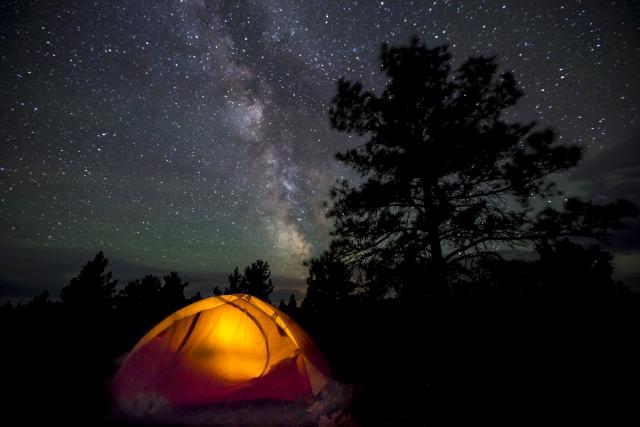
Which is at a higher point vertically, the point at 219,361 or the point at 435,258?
the point at 435,258

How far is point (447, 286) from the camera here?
24.3ft

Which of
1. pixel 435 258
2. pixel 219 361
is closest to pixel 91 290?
pixel 219 361

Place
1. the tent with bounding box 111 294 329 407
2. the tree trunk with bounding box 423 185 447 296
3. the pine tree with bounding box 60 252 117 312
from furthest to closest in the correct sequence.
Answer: the pine tree with bounding box 60 252 117 312 < the tree trunk with bounding box 423 185 447 296 < the tent with bounding box 111 294 329 407

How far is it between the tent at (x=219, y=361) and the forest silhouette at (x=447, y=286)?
89cm

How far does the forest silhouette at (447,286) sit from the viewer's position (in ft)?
16.6

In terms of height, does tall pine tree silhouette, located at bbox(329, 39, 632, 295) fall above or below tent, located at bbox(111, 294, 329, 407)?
above

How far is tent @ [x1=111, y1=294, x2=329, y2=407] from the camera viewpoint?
3.97 metres

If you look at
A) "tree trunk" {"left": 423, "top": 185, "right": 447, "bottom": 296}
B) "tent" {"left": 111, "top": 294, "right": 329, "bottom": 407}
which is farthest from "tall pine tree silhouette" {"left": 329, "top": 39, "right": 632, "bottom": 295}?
"tent" {"left": 111, "top": 294, "right": 329, "bottom": 407}

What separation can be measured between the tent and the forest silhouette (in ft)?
2.92

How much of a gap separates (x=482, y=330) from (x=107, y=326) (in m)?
13.2

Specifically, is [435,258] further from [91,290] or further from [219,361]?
[91,290]

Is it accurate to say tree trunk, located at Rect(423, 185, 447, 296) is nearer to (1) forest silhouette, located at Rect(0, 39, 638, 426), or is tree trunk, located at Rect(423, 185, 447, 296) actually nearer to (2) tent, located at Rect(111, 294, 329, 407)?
(1) forest silhouette, located at Rect(0, 39, 638, 426)

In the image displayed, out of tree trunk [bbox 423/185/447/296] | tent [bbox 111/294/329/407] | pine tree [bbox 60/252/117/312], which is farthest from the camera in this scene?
pine tree [bbox 60/252/117/312]

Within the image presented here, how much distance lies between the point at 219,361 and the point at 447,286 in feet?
19.8
